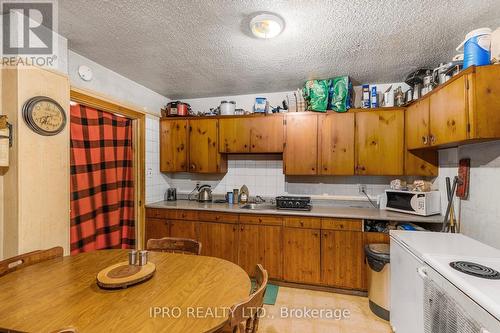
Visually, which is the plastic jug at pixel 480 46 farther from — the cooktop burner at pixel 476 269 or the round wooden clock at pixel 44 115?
the round wooden clock at pixel 44 115

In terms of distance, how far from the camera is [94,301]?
1.09 m

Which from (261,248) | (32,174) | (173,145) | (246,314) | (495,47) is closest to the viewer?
(246,314)

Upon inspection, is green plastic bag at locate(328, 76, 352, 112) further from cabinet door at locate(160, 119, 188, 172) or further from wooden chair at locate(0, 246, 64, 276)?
wooden chair at locate(0, 246, 64, 276)

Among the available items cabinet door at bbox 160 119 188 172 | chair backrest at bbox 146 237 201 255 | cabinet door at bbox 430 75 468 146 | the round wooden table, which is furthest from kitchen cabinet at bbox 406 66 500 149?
cabinet door at bbox 160 119 188 172

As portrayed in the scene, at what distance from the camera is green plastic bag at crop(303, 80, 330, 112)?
2.80 m

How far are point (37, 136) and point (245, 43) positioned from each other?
1.76m

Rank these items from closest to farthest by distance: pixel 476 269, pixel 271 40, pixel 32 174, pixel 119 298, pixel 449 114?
pixel 119 298 → pixel 476 269 → pixel 32 174 → pixel 449 114 → pixel 271 40

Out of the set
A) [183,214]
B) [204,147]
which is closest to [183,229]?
[183,214]

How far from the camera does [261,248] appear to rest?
2820 mm

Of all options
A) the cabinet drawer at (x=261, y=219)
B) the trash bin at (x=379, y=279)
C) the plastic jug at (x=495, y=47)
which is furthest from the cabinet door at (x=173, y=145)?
the plastic jug at (x=495, y=47)

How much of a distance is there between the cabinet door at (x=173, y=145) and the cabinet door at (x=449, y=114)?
9.21 ft

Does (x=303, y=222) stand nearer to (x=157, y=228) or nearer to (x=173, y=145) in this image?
(x=157, y=228)

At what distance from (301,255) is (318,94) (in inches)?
73.4

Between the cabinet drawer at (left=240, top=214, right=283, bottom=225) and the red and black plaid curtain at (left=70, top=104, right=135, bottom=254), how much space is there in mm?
1527
